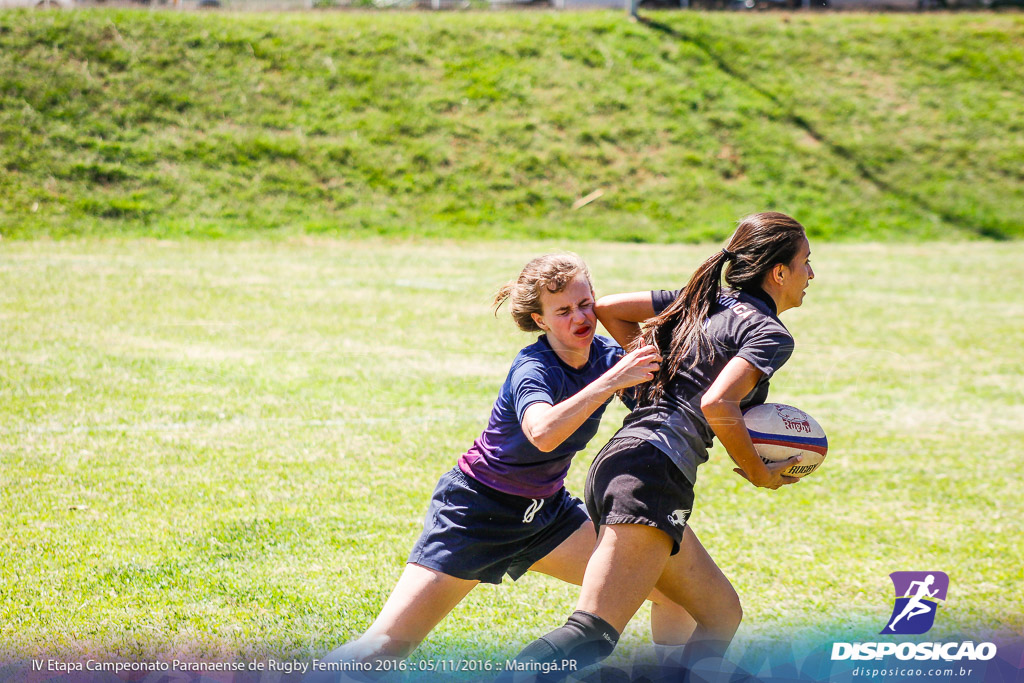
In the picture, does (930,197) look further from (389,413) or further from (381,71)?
(389,413)

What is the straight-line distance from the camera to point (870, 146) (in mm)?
25297

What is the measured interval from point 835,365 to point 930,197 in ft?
50.9

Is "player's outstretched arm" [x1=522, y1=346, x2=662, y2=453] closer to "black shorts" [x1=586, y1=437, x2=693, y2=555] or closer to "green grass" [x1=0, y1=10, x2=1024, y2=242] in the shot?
"black shorts" [x1=586, y1=437, x2=693, y2=555]

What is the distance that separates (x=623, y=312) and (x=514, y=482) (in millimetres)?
779

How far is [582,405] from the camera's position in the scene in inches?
121

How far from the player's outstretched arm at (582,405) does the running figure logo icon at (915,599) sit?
2320 millimetres

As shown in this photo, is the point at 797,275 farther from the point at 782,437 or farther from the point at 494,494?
the point at 494,494

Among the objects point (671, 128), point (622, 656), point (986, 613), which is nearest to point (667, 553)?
point (622, 656)

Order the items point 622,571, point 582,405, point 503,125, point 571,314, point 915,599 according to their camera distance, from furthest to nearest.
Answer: point 503,125 → point 915,599 → point 571,314 → point 622,571 → point 582,405

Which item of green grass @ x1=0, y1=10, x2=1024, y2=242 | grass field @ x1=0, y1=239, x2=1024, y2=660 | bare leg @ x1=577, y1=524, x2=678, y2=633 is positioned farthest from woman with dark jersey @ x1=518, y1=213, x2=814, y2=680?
green grass @ x1=0, y1=10, x2=1024, y2=242

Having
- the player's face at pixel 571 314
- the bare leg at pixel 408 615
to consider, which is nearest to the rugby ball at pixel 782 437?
the player's face at pixel 571 314

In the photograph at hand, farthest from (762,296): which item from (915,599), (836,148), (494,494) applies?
(836,148)

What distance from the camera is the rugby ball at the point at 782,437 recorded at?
11.5 feet

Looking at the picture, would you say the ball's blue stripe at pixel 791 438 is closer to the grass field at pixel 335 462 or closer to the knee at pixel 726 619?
the knee at pixel 726 619
